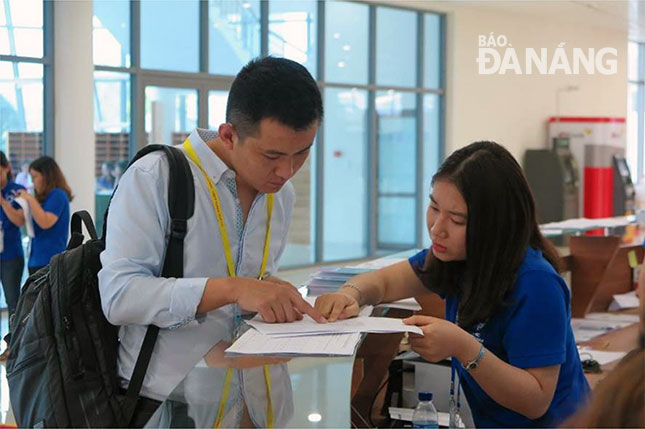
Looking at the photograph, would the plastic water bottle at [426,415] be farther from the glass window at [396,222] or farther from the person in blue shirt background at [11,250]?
the glass window at [396,222]

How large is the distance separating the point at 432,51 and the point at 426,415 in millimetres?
11756

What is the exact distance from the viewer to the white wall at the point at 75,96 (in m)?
8.74

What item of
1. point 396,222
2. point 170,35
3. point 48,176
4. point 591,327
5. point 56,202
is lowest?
point 591,327

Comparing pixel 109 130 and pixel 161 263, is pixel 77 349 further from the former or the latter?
pixel 109 130

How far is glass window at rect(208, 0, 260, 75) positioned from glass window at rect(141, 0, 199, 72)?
0.26 meters

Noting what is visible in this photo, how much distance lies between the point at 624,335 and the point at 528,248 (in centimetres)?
277

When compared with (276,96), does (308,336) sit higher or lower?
lower

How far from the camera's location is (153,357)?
6.07ft

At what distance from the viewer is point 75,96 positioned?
883 centimetres

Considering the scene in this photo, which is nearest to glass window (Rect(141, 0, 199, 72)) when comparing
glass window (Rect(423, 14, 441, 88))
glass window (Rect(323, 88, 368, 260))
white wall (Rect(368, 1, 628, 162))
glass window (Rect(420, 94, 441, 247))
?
glass window (Rect(323, 88, 368, 260))

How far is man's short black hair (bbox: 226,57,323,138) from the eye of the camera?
72.5 inches

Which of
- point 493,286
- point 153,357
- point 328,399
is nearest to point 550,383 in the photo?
point 493,286

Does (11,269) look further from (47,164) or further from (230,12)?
(230,12)

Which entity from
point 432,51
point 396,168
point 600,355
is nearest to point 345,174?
point 396,168
